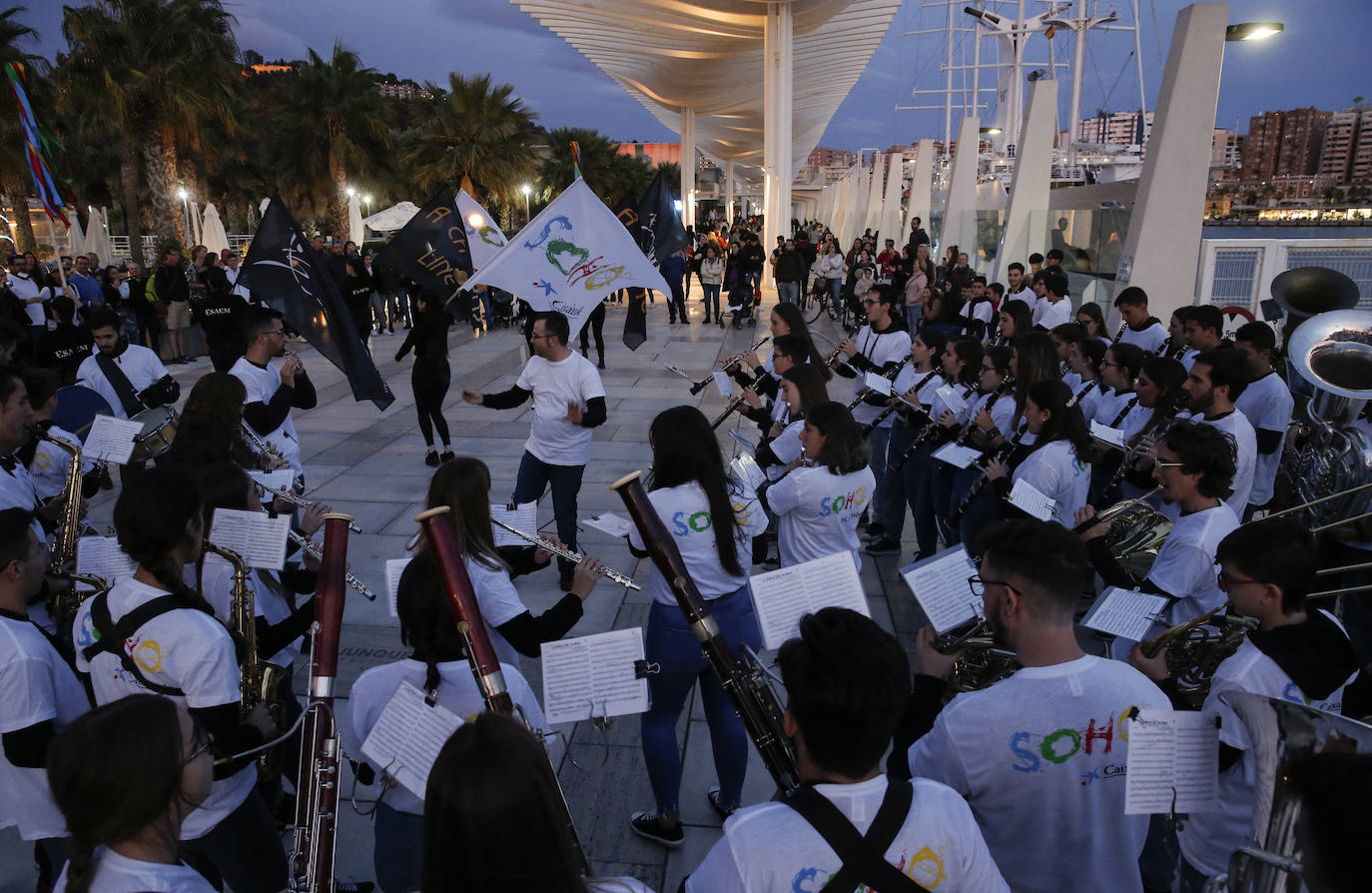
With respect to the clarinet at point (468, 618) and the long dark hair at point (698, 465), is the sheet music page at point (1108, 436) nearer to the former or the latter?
the long dark hair at point (698, 465)

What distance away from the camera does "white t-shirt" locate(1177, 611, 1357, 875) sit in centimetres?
236

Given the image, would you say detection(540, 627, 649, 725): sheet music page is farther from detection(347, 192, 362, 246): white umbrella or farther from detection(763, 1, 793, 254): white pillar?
detection(347, 192, 362, 246): white umbrella

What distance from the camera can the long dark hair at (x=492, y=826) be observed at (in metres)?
1.49

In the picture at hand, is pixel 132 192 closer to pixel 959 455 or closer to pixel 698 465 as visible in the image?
pixel 959 455

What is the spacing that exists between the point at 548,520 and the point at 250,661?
400 centimetres

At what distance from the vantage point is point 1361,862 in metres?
1.35

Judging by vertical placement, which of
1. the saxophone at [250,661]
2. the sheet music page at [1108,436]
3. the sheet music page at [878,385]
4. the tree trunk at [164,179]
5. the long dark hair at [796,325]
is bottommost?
the saxophone at [250,661]

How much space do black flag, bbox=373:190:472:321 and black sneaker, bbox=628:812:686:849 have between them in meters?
5.90

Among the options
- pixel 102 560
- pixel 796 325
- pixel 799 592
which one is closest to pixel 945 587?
pixel 799 592

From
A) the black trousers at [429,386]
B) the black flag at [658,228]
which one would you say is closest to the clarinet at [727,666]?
the black trousers at [429,386]

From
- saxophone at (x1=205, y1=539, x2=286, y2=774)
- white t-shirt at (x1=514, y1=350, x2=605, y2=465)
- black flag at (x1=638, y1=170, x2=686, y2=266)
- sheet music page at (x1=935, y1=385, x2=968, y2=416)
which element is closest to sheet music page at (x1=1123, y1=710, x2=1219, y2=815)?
saxophone at (x1=205, y1=539, x2=286, y2=774)

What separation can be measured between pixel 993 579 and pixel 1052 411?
2592 millimetres

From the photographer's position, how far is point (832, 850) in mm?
1620

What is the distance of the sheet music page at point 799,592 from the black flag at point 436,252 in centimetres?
629
